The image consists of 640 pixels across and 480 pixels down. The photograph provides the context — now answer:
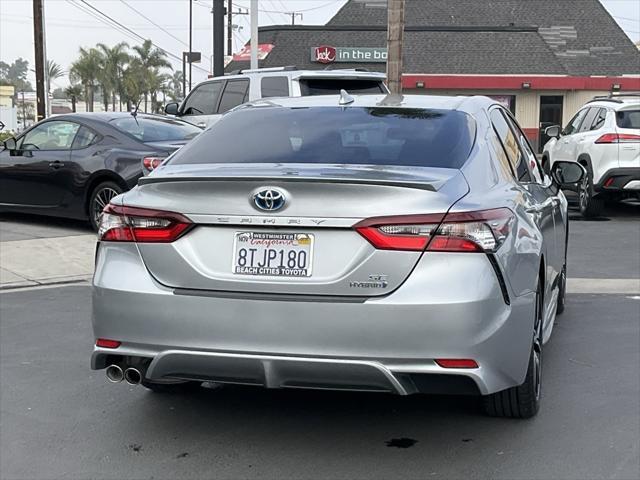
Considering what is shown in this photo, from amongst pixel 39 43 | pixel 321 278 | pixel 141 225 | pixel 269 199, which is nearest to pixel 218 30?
pixel 39 43

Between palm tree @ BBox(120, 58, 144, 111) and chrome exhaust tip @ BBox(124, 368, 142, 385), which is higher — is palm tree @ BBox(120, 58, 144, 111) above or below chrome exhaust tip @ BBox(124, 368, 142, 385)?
above

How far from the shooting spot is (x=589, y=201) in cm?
1308

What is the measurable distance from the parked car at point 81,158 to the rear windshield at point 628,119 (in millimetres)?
6229

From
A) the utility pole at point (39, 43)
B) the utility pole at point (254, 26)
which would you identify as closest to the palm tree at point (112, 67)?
the utility pole at point (39, 43)

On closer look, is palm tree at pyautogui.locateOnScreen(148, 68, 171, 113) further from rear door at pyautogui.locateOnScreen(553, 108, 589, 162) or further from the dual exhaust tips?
the dual exhaust tips

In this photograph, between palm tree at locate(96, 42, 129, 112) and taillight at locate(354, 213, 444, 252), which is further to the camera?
palm tree at locate(96, 42, 129, 112)

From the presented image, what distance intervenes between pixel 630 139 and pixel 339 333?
400 inches

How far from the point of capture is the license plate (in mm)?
3643

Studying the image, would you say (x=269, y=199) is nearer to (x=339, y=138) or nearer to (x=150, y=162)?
(x=339, y=138)

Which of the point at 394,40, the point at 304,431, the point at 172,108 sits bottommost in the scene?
the point at 304,431

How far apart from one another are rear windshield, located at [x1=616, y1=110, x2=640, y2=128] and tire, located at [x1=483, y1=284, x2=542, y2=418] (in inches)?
353

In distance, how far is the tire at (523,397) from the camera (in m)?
4.36

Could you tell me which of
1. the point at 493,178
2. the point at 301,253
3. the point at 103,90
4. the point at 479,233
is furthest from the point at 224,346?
the point at 103,90

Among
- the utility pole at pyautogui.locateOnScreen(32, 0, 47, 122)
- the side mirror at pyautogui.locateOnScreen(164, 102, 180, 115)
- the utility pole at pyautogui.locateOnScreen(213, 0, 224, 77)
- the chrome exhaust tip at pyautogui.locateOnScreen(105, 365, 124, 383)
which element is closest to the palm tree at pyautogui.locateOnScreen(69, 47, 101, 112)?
the utility pole at pyautogui.locateOnScreen(32, 0, 47, 122)
